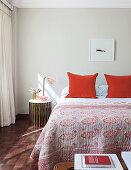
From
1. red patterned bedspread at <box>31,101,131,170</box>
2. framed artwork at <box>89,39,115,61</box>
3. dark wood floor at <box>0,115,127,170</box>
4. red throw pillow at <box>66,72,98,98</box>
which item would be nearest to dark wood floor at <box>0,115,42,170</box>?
dark wood floor at <box>0,115,127,170</box>

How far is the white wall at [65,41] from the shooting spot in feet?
14.2

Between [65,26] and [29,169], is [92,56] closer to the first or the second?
[65,26]

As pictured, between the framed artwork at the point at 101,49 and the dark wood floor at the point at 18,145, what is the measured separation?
195cm

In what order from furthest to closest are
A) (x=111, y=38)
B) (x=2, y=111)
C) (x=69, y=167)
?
1. (x=111, y=38)
2. (x=2, y=111)
3. (x=69, y=167)

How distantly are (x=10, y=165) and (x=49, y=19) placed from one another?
3114mm

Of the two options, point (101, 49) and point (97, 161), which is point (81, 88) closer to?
point (101, 49)

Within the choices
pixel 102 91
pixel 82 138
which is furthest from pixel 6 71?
pixel 82 138

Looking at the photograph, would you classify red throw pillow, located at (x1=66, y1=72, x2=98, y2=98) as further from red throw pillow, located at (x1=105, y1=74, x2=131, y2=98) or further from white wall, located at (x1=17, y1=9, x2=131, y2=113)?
white wall, located at (x1=17, y1=9, x2=131, y2=113)

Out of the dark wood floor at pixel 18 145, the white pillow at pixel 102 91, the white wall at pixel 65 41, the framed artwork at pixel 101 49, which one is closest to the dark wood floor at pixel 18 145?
A: the dark wood floor at pixel 18 145

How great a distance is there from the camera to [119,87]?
12.3 feet

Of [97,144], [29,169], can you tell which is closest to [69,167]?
[97,144]

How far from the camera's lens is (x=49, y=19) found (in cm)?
439

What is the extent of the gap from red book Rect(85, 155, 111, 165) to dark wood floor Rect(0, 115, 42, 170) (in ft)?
3.07

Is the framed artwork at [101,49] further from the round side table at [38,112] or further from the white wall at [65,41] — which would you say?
the round side table at [38,112]
